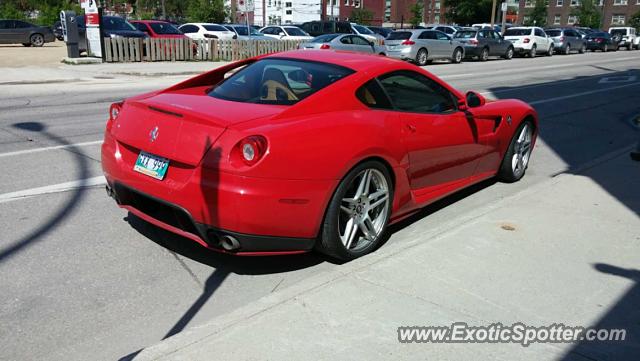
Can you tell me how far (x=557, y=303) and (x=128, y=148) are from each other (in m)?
3.06

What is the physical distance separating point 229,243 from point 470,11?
8683 centimetres

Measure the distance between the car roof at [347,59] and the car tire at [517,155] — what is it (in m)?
2.13

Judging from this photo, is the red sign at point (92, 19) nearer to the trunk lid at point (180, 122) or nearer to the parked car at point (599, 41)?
the trunk lid at point (180, 122)

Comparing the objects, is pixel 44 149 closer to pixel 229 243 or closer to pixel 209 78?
pixel 209 78

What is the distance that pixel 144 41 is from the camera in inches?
874

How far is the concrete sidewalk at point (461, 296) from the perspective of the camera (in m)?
2.99

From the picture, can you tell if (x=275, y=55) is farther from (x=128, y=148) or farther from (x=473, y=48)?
(x=473, y=48)

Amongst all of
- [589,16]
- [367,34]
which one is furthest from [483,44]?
[589,16]

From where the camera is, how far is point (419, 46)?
25.8 metres

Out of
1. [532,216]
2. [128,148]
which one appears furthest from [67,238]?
[532,216]

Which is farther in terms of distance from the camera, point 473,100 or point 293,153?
point 473,100

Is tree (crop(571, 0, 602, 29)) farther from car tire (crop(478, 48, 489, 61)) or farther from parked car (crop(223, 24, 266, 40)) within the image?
parked car (crop(223, 24, 266, 40))

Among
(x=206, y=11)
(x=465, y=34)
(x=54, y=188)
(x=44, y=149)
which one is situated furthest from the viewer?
(x=206, y=11)

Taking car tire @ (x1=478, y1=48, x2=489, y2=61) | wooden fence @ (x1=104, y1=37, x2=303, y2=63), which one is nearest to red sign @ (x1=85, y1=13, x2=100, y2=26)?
wooden fence @ (x1=104, y1=37, x2=303, y2=63)
